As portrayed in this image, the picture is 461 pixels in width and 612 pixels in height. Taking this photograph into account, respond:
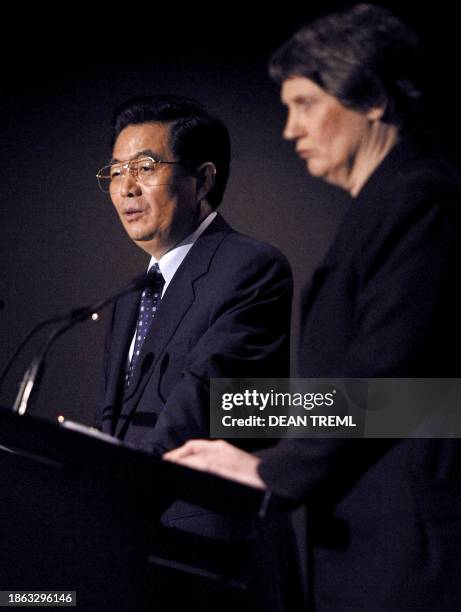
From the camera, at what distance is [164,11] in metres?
2.59

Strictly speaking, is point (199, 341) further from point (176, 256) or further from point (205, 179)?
point (205, 179)

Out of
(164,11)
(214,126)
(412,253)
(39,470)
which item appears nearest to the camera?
(412,253)

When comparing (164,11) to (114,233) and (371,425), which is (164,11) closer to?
(114,233)

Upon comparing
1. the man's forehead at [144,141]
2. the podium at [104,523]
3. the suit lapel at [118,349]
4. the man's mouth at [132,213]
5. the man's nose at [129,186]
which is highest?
the man's forehead at [144,141]

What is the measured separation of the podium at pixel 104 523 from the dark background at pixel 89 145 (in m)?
0.67

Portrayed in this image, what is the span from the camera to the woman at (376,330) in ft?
3.61

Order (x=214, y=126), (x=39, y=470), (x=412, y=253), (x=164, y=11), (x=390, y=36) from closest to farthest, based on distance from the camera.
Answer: (x=412, y=253), (x=390, y=36), (x=39, y=470), (x=214, y=126), (x=164, y=11)

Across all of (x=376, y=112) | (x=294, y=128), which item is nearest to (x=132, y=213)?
(x=294, y=128)

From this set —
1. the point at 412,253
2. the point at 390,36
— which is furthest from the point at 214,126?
the point at 412,253

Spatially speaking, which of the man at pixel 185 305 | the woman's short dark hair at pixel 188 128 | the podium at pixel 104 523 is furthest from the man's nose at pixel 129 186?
the podium at pixel 104 523

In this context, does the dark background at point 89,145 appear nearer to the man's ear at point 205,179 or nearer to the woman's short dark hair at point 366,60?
the man's ear at point 205,179

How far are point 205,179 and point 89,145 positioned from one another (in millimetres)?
555

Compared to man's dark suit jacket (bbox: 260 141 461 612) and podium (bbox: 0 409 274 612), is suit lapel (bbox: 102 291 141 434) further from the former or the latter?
man's dark suit jacket (bbox: 260 141 461 612)

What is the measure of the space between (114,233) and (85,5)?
765mm
